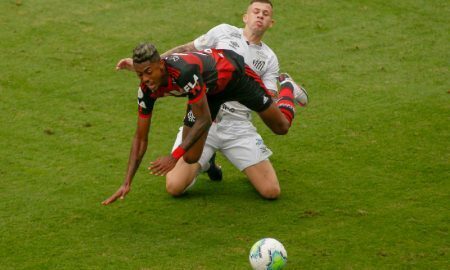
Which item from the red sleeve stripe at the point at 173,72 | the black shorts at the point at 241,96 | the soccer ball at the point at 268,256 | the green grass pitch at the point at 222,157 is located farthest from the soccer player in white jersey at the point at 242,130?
the soccer ball at the point at 268,256

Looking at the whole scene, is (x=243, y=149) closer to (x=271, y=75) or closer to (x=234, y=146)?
(x=234, y=146)

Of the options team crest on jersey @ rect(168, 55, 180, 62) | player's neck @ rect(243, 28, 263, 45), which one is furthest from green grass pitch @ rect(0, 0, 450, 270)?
team crest on jersey @ rect(168, 55, 180, 62)

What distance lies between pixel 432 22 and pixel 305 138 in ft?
14.9

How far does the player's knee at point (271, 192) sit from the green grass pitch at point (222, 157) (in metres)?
0.09

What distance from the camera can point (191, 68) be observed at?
8141 millimetres

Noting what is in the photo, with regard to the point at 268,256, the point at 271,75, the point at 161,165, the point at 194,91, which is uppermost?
the point at 194,91

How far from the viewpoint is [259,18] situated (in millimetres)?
9977

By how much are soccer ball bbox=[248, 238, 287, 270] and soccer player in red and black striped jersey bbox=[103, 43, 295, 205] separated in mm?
1097

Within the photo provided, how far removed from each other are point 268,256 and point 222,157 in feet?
11.4

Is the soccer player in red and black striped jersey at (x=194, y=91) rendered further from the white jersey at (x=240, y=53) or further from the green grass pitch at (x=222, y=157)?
the green grass pitch at (x=222, y=157)

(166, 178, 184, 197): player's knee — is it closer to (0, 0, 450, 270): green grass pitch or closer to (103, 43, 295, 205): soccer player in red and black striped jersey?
(0, 0, 450, 270): green grass pitch

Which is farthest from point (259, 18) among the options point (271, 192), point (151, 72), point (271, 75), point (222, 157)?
point (151, 72)

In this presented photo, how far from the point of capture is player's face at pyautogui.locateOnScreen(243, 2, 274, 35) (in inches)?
393

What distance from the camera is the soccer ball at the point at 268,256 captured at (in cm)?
749
